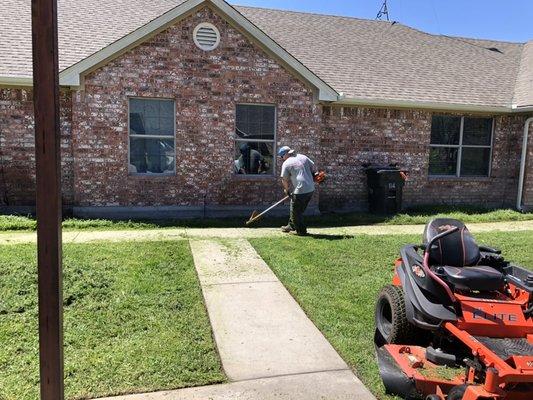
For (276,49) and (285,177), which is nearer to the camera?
(285,177)

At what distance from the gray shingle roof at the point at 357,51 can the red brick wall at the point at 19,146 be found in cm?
63

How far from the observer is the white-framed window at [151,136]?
10461 millimetres

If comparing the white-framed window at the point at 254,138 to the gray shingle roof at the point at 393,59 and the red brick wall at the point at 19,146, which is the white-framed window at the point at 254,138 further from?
the red brick wall at the point at 19,146

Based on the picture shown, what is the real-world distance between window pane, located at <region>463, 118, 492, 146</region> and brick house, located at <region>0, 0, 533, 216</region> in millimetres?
39

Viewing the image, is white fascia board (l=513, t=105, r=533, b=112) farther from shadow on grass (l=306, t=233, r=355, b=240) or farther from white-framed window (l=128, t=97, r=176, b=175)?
white-framed window (l=128, t=97, r=176, b=175)

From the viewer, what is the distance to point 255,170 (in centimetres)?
1141

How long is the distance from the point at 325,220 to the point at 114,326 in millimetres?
6961

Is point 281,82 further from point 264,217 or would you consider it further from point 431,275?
point 431,275

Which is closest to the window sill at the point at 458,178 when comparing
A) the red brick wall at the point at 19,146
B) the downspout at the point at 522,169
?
the downspout at the point at 522,169

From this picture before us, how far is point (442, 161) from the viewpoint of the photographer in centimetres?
1317

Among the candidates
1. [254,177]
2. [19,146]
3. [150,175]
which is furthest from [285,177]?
[19,146]

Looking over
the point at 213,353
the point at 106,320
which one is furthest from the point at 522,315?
the point at 106,320

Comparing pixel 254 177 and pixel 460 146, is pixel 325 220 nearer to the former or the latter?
pixel 254 177

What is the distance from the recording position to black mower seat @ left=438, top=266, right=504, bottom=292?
3434mm
